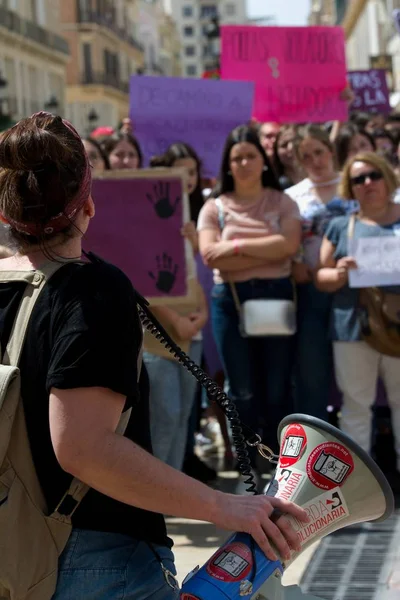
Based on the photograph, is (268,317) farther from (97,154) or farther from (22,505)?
(22,505)

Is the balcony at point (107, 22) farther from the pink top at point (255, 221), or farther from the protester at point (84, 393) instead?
the protester at point (84, 393)

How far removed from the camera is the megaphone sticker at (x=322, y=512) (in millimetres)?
2027

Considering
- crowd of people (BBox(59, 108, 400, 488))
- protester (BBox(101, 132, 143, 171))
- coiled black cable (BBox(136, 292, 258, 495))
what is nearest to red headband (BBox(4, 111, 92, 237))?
coiled black cable (BBox(136, 292, 258, 495))

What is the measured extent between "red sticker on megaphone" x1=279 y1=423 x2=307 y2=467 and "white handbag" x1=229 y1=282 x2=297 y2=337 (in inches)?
131

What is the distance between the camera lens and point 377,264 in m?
5.36

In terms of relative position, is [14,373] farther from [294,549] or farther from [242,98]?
[242,98]

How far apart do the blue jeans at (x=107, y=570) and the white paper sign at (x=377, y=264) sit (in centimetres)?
345

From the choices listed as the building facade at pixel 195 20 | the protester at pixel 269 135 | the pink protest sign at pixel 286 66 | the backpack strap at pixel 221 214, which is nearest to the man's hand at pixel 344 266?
the backpack strap at pixel 221 214

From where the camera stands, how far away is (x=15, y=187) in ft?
6.44

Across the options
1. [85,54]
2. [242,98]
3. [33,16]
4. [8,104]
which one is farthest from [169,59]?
[242,98]

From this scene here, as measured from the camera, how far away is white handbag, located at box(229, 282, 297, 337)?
549 centimetres

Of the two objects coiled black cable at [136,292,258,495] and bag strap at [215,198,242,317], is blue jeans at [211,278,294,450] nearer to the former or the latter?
bag strap at [215,198,242,317]

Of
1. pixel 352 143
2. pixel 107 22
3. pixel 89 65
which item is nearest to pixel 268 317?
pixel 352 143

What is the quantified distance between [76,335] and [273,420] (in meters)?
3.99
